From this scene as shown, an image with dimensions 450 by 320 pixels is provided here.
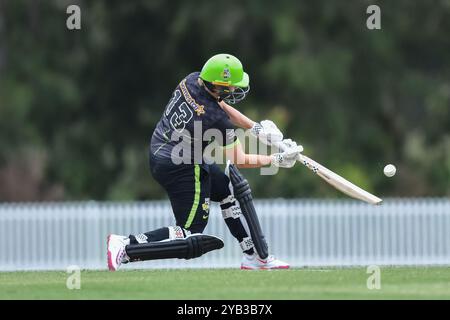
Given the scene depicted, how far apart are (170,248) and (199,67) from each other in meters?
18.8

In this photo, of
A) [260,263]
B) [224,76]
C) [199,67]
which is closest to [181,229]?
[260,263]

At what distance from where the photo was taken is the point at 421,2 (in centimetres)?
2920

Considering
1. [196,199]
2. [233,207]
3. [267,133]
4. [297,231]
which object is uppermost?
[267,133]

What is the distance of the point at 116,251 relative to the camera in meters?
9.98

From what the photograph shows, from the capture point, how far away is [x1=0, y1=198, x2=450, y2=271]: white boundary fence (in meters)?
19.3

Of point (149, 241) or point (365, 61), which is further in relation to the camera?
point (365, 61)

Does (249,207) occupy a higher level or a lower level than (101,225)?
higher

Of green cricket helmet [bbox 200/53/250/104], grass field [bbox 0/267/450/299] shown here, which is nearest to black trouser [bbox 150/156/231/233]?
grass field [bbox 0/267/450/299]

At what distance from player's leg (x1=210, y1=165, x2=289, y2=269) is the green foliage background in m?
15.4

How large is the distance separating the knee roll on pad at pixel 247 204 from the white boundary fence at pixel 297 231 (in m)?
8.57

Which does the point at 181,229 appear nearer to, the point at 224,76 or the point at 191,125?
the point at 191,125
